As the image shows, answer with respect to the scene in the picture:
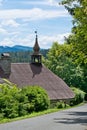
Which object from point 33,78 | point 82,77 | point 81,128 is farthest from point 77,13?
point 82,77

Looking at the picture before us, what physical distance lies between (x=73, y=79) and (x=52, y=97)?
107 ft

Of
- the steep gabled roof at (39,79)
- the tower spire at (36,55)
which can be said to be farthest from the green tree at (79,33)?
the tower spire at (36,55)

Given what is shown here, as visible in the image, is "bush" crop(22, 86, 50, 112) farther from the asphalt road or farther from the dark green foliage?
the asphalt road

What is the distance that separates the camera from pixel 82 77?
9338cm

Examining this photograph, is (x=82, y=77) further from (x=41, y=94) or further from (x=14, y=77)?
(x=41, y=94)

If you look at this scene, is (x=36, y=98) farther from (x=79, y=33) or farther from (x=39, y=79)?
(x=39, y=79)

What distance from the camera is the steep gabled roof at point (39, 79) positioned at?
64250 mm

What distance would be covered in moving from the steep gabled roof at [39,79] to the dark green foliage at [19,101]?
767 inches

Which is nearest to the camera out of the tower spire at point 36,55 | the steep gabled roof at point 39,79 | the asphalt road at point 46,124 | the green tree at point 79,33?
the asphalt road at point 46,124

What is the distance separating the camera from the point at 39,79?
67812mm

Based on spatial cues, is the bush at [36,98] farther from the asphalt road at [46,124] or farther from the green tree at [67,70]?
the green tree at [67,70]

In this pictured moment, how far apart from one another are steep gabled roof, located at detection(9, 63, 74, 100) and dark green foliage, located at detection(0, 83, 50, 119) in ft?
63.9

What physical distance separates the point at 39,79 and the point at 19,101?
32.3m

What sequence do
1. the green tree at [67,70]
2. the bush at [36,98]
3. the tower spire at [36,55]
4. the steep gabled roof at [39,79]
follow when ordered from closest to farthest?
the bush at [36,98]
the steep gabled roof at [39,79]
the tower spire at [36,55]
the green tree at [67,70]
